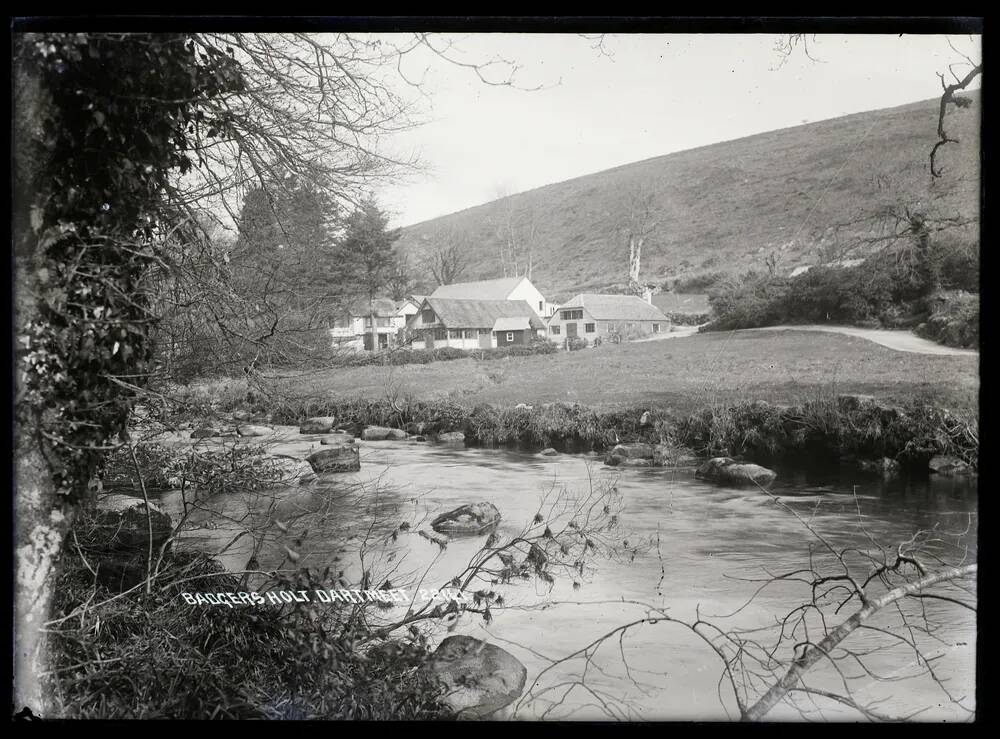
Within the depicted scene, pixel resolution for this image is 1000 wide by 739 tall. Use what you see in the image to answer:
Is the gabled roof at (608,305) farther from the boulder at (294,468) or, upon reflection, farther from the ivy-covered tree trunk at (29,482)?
the ivy-covered tree trunk at (29,482)

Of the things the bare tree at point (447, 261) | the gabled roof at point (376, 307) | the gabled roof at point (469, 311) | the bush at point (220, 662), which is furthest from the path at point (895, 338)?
the bush at point (220, 662)

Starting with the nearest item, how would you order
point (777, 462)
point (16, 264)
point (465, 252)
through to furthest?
point (16, 264), point (777, 462), point (465, 252)

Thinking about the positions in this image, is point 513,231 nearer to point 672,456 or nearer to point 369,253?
point 369,253

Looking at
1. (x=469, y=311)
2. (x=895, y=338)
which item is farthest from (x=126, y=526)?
(x=895, y=338)
